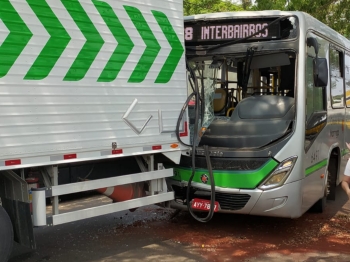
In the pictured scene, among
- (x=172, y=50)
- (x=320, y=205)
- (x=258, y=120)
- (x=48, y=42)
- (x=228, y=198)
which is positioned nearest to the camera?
(x=48, y=42)

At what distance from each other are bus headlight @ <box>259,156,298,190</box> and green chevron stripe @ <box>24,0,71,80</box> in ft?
9.12

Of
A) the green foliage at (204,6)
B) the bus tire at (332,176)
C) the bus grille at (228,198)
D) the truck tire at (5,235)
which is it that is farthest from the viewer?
the green foliage at (204,6)

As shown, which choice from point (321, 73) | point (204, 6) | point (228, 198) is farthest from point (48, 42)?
point (204, 6)

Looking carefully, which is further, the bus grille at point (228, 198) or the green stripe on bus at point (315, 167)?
the green stripe on bus at point (315, 167)

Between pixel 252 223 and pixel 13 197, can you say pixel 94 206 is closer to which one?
pixel 13 197

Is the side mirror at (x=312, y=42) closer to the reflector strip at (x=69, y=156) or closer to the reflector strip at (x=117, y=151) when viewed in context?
the reflector strip at (x=117, y=151)

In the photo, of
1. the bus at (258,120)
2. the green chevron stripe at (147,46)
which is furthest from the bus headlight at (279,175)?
the green chevron stripe at (147,46)

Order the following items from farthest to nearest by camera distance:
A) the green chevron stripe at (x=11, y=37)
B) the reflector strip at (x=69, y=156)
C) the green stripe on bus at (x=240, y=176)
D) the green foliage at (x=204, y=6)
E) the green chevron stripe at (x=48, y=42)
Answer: the green foliage at (x=204, y=6)
the green stripe on bus at (x=240, y=176)
the reflector strip at (x=69, y=156)
the green chevron stripe at (x=48, y=42)
the green chevron stripe at (x=11, y=37)

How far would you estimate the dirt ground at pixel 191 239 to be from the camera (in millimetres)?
5301

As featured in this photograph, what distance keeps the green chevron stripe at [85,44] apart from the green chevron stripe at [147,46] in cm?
52

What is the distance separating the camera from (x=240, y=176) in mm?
5465

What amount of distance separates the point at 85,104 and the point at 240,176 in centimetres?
210

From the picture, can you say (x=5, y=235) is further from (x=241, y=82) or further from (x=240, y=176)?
(x=241, y=82)

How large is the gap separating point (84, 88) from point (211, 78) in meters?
2.32
